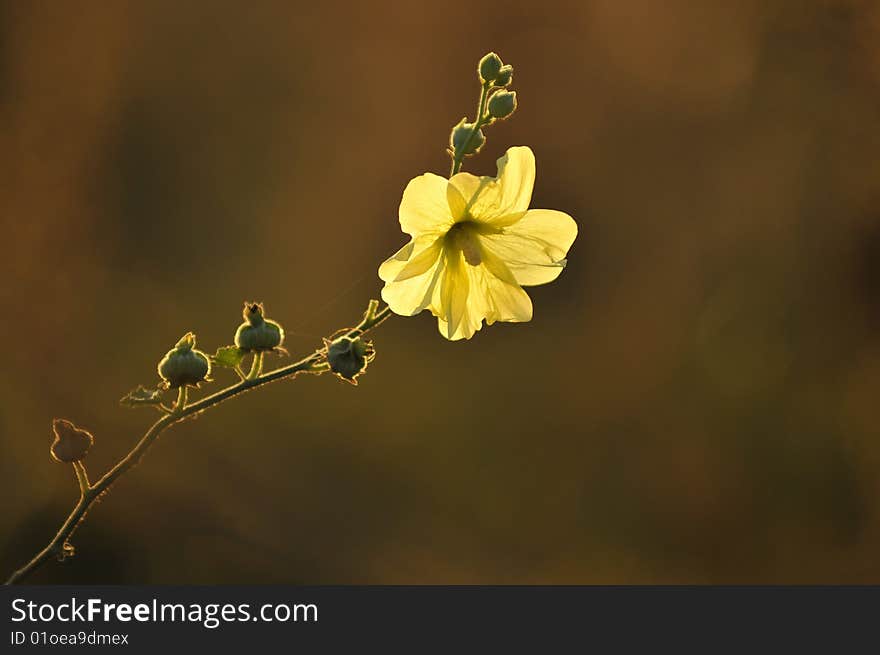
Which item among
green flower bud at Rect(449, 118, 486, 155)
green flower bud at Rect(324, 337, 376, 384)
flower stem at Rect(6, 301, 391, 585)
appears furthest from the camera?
green flower bud at Rect(449, 118, 486, 155)

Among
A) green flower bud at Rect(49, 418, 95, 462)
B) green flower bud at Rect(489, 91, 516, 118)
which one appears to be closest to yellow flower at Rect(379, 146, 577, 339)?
green flower bud at Rect(489, 91, 516, 118)

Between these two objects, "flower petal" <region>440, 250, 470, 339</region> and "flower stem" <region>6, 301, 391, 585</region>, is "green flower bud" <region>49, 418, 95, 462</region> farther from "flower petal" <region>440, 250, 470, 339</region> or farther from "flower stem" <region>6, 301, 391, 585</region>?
"flower petal" <region>440, 250, 470, 339</region>

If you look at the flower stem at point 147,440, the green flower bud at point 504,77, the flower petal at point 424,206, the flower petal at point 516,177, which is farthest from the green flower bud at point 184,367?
the green flower bud at point 504,77

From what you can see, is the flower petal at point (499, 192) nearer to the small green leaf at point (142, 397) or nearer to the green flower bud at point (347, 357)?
the green flower bud at point (347, 357)

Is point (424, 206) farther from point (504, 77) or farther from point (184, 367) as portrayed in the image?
point (184, 367)

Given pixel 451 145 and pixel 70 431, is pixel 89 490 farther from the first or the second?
pixel 451 145

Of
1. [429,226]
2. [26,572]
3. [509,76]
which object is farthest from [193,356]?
[509,76]
